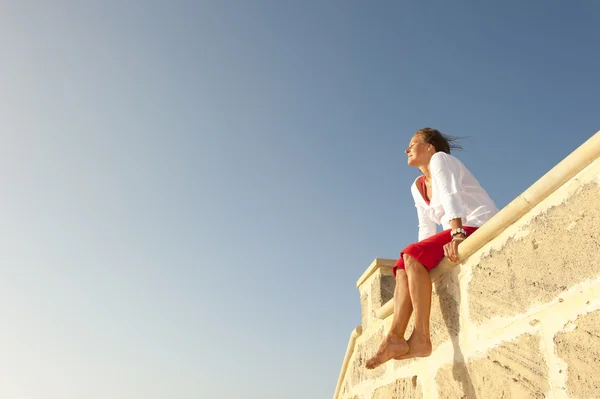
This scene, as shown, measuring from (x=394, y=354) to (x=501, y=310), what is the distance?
671 millimetres

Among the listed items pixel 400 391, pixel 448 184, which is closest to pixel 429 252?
pixel 448 184

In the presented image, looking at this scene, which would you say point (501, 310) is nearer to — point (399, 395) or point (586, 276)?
point (586, 276)

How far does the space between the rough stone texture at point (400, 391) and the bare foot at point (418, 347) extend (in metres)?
0.36

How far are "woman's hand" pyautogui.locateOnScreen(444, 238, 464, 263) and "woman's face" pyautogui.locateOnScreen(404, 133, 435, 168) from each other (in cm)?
91

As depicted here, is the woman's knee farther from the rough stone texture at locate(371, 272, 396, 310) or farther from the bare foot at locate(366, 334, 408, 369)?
the rough stone texture at locate(371, 272, 396, 310)

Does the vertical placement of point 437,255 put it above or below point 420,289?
above

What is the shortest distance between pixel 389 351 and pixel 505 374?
25.7 inches

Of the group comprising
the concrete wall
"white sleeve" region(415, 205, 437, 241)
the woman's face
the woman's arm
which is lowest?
the concrete wall

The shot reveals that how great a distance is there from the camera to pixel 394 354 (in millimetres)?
2631

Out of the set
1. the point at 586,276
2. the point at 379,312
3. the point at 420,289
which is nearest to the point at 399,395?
the point at 379,312

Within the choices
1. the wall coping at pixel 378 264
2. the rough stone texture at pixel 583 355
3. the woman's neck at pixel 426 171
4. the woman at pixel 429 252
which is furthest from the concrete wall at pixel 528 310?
the wall coping at pixel 378 264

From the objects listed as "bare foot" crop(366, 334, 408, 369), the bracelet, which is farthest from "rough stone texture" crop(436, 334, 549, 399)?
the bracelet

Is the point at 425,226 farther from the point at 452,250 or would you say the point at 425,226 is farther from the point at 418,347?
the point at 418,347

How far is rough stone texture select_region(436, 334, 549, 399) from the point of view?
1925 mm
